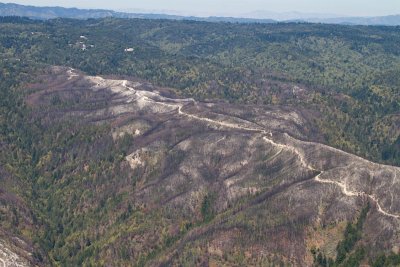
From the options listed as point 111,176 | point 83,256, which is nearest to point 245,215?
point 83,256

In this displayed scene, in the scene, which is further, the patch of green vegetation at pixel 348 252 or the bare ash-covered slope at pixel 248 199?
the bare ash-covered slope at pixel 248 199

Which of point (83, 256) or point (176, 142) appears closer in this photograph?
point (83, 256)

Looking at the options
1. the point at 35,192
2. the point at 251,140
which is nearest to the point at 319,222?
the point at 251,140

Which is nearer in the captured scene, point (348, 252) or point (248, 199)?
point (348, 252)

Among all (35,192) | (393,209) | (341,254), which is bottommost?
(35,192)

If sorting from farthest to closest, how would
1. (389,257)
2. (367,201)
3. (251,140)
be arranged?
(251,140), (367,201), (389,257)

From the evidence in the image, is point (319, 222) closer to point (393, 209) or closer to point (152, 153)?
point (393, 209)

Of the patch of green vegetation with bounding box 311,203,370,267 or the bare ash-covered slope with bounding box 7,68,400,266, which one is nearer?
the patch of green vegetation with bounding box 311,203,370,267

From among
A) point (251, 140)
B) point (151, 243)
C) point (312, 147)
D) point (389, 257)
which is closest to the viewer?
point (389, 257)

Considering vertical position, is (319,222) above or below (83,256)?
above

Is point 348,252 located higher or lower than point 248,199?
higher
